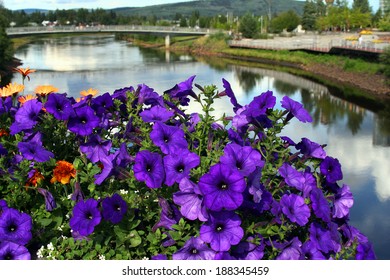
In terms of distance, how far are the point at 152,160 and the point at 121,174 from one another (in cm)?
20

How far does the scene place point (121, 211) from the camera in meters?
1.74

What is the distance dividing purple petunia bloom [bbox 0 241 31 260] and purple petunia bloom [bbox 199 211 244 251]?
68 cm

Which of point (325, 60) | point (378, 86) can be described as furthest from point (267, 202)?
point (325, 60)

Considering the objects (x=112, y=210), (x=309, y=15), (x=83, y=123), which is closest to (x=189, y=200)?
(x=112, y=210)

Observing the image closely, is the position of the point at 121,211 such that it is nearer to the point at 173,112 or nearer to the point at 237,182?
the point at 237,182

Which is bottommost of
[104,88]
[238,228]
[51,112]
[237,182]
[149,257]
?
[104,88]

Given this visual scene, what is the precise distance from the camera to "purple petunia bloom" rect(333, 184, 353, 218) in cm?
198

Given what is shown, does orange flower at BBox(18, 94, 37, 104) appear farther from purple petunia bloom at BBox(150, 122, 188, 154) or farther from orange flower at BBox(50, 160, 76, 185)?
purple petunia bloom at BBox(150, 122, 188, 154)

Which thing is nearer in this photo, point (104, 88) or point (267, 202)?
point (267, 202)

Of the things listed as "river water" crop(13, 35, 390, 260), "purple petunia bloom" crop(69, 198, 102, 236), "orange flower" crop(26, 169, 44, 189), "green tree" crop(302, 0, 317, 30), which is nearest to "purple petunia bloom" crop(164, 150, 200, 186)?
"purple petunia bloom" crop(69, 198, 102, 236)

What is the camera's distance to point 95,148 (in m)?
2.19

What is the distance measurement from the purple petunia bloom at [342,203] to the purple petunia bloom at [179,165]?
0.63 m

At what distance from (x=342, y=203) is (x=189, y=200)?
699 mm

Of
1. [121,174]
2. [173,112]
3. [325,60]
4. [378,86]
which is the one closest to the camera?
[121,174]
